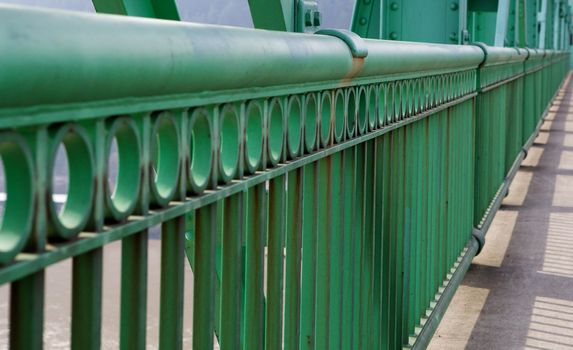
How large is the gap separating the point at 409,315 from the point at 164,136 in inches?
82.6

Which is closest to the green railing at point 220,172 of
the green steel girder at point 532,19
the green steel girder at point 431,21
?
the green steel girder at point 431,21

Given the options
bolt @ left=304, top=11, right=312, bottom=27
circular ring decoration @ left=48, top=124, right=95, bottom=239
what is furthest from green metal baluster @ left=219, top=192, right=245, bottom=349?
bolt @ left=304, top=11, right=312, bottom=27

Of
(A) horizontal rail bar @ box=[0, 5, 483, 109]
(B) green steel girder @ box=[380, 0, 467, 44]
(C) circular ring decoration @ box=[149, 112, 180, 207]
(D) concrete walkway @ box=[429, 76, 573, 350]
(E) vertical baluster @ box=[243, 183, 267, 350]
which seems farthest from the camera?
(B) green steel girder @ box=[380, 0, 467, 44]

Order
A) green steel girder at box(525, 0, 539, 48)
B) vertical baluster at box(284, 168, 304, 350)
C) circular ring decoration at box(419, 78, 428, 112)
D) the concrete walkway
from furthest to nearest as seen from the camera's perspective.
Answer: green steel girder at box(525, 0, 539, 48) < the concrete walkway < circular ring decoration at box(419, 78, 428, 112) < vertical baluster at box(284, 168, 304, 350)

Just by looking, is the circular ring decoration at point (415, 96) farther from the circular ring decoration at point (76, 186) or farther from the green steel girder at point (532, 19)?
the green steel girder at point (532, 19)

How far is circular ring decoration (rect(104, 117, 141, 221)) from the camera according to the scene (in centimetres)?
107

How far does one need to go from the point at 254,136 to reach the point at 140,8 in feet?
1.87

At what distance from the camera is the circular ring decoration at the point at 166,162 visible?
118 cm

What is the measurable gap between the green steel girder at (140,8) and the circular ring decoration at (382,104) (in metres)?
0.63

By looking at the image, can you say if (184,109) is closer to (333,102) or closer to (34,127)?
(34,127)

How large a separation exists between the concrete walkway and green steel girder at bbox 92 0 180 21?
7.35 ft

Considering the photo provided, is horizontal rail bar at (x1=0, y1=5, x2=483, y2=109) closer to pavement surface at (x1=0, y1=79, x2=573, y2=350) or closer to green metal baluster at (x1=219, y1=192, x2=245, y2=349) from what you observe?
green metal baluster at (x1=219, y1=192, x2=245, y2=349)

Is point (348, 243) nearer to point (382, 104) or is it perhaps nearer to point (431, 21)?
point (382, 104)

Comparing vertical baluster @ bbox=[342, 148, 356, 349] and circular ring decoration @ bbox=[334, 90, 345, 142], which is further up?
circular ring decoration @ bbox=[334, 90, 345, 142]
